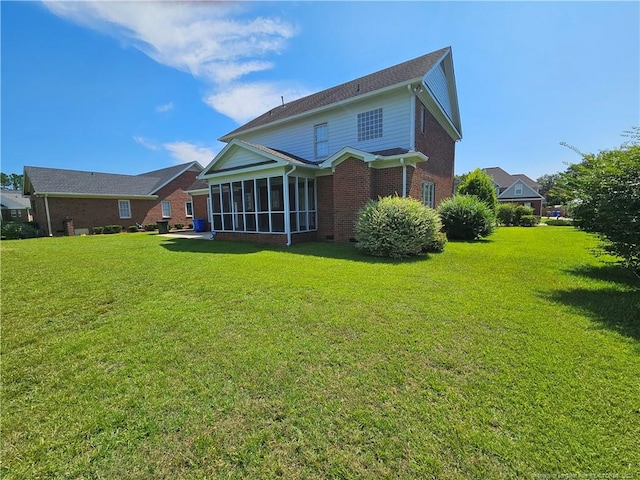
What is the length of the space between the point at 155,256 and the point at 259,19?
385 inches

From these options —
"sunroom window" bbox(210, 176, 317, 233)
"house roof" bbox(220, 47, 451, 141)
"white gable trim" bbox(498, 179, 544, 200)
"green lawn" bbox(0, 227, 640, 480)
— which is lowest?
"green lawn" bbox(0, 227, 640, 480)

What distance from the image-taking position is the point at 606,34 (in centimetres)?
877

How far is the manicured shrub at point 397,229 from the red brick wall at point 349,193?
193 centimetres

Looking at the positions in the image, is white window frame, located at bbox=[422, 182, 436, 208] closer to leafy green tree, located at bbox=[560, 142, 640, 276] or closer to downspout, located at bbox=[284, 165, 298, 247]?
downspout, located at bbox=[284, 165, 298, 247]

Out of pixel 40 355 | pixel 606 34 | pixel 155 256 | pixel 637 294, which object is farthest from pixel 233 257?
pixel 606 34

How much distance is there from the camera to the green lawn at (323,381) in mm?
1957

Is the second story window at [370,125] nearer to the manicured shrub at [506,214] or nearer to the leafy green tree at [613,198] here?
the leafy green tree at [613,198]

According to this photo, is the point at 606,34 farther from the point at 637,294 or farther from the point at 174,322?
the point at 174,322

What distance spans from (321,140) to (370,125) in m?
2.89

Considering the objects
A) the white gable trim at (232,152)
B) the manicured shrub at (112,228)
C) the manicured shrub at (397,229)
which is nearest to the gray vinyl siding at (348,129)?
the white gable trim at (232,152)

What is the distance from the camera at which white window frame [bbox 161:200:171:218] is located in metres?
26.5

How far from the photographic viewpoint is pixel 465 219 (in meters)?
12.4

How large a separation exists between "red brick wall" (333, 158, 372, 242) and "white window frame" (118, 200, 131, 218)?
21.8 metres

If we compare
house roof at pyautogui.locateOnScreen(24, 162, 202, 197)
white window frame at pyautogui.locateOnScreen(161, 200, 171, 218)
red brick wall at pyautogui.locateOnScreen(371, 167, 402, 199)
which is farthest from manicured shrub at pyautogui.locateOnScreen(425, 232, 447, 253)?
house roof at pyautogui.locateOnScreen(24, 162, 202, 197)
